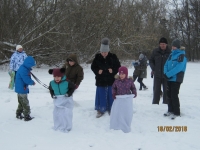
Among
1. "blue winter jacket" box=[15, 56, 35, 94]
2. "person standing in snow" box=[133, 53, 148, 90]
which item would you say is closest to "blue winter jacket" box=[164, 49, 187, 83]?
"blue winter jacket" box=[15, 56, 35, 94]

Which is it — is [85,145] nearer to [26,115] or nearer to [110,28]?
[26,115]

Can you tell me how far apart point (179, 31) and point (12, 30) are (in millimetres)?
33697

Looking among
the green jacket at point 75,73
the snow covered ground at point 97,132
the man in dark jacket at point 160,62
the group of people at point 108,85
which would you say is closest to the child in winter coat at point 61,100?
the group of people at point 108,85

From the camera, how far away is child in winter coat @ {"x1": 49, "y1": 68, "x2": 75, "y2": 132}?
16.2ft

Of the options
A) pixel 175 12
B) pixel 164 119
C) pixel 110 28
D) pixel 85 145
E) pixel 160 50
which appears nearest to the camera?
pixel 85 145

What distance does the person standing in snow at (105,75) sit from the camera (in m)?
5.65

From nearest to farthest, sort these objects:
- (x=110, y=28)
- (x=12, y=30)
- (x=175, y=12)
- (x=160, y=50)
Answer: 1. (x=160, y=50)
2. (x=12, y=30)
3. (x=110, y=28)
4. (x=175, y=12)

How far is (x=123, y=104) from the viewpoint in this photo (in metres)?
4.93

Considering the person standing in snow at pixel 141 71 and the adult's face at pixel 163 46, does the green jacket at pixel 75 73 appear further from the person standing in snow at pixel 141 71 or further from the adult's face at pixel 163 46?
the person standing in snow at pixel 141 71

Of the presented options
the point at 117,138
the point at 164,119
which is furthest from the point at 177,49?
the point at 117,138

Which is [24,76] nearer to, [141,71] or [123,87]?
[123,87]

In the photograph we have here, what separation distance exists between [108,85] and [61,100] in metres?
1.28

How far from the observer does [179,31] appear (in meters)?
42.3

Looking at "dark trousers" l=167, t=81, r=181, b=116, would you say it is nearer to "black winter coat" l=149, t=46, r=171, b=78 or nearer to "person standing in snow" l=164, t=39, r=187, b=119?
"person standing in snow" l=164, t=39, r=187, b=119
